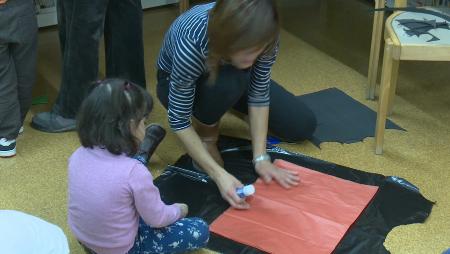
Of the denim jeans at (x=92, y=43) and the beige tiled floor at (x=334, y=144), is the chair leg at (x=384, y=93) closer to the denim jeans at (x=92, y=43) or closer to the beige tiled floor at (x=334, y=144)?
the beige tiled floor at (x=334, y=144)

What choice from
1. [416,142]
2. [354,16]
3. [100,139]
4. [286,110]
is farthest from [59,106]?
[354,16]

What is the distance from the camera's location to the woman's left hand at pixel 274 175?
1.60 metres

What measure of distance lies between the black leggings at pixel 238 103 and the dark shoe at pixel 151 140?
0.38 ft

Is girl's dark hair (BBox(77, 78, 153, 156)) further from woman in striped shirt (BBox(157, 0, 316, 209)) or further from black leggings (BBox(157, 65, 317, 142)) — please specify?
black leggings (BBox(157, 65, 317, 142))

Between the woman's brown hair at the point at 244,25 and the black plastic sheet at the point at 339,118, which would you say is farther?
the black plastic sheet at the point at 339,118

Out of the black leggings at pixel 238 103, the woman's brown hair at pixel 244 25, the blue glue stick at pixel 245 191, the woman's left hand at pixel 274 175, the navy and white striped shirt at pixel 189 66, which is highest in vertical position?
the woman's brown hair at pixel 244 25

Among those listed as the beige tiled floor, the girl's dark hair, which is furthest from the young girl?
the beige tiled floor

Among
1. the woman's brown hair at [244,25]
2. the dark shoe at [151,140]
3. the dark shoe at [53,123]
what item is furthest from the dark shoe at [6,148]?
the woman's brown hair at [244,25]

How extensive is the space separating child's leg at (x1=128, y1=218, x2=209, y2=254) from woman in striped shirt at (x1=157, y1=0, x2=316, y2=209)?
0.56 feet

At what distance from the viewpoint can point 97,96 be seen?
3.70 ft

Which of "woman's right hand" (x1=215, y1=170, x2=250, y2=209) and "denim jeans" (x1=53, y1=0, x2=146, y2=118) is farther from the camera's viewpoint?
"denim jeans" (x1=53, y1=0, x2=146, y2=118)

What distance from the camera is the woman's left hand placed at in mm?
1599

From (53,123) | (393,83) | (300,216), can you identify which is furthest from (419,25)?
(53,123)

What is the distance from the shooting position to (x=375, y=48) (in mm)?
2133
